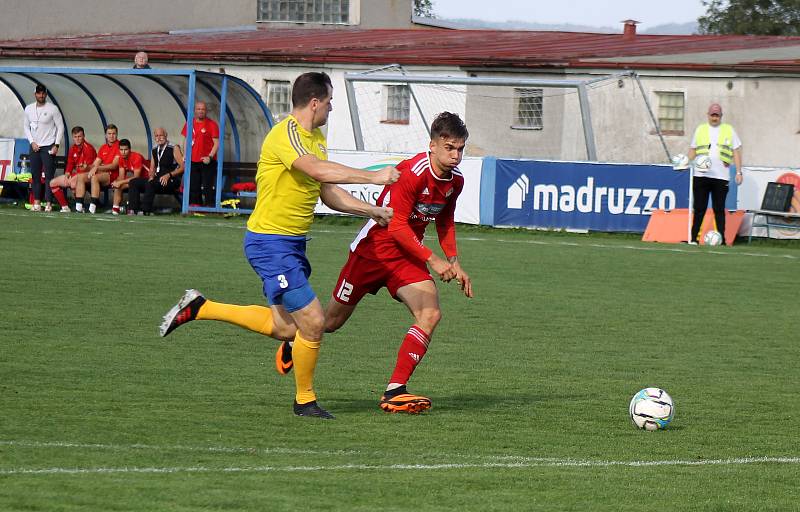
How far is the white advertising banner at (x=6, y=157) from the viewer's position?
28031 mm

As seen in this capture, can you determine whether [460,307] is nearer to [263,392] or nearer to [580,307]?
[580,307]

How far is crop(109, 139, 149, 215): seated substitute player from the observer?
2473 cm

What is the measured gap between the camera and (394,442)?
675cm

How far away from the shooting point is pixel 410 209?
25.8ft

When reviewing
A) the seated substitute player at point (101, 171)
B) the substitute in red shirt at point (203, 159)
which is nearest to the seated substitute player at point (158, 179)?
the substitute in red shirt at point (203, 159)

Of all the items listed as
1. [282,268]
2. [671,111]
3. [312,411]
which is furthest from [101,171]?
[312,411]

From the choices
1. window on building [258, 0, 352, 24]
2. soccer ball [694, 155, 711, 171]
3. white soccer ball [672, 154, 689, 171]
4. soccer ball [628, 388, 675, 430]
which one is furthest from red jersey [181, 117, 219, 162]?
window on building [258, 0, 352, 24]

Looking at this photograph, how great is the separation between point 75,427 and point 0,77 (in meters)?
22.1

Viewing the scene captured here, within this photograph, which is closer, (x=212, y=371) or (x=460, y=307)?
(x=212, y=371)

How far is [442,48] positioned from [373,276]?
2857 centimetres

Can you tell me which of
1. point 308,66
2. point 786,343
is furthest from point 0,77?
point 786,343

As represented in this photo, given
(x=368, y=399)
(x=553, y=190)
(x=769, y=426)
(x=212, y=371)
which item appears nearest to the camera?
(x=769, y=426)

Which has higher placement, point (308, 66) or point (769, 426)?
point (308, 66)

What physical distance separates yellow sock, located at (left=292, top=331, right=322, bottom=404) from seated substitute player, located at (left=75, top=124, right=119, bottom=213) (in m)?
18.0
